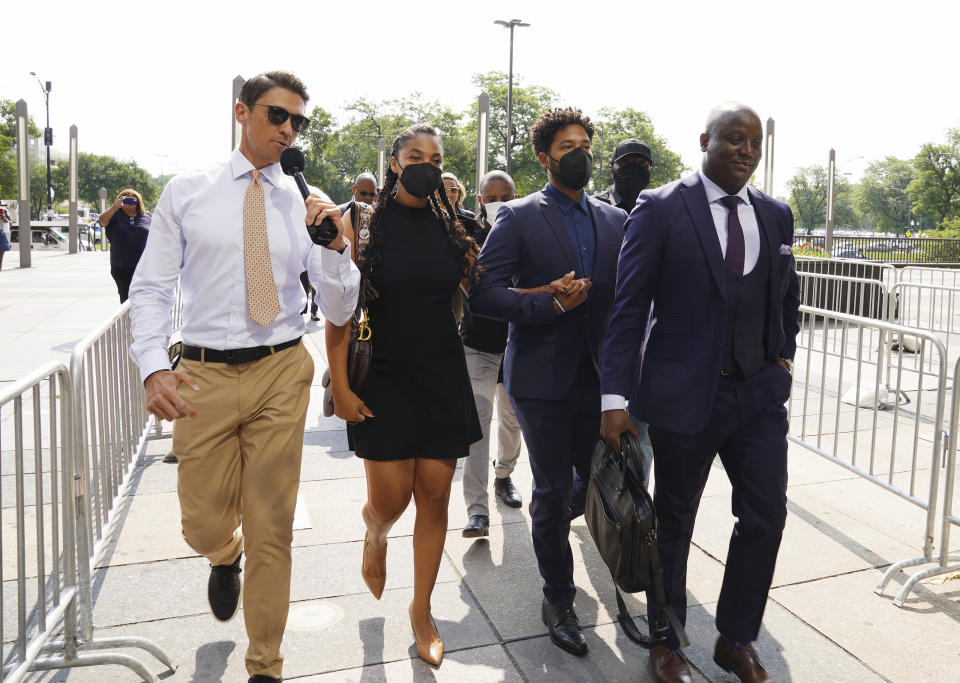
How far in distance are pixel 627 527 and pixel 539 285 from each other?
3.51 ft

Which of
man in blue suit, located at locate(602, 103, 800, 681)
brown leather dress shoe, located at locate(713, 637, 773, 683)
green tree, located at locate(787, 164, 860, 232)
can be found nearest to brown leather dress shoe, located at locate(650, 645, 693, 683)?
man in blue suit, located at locate(602, 103, 800, 681)

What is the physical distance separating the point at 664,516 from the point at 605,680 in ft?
2.10

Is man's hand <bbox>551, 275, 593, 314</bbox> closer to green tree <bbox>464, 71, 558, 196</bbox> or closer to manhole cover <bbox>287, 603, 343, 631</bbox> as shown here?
manhole cover <bbox>287, 603, 343, 631</bbox>

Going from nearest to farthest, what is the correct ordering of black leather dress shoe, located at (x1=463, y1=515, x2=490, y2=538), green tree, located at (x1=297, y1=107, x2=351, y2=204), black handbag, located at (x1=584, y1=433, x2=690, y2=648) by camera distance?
1. black handbag, located at (x1=584, y1=433, x2=690, y2=648)
2. black leather dress shoe, located at (x1=463, y1=515, x2=490, y2=538)
3. green tree, located at (x1=297, y1=107, x2=351, y2=204)

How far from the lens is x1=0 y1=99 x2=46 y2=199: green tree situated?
181 ft

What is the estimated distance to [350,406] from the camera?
312 centimetres

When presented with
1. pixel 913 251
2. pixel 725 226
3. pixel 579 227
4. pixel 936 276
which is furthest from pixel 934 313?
pixel 913 251

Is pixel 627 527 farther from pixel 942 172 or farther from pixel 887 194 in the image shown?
pixel 887 194

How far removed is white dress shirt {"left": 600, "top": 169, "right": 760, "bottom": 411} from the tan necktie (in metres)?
1.26

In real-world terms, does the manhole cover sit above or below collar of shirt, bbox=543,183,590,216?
below

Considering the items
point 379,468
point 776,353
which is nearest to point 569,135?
point 776,353

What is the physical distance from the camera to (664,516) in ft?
10.3

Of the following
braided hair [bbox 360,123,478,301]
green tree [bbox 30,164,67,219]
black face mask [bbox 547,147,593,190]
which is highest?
green tree [bbox 30,164,67,219]

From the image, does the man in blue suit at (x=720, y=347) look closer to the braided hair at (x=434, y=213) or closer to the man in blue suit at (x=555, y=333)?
the man in blue suit at (x=555, y=333)
